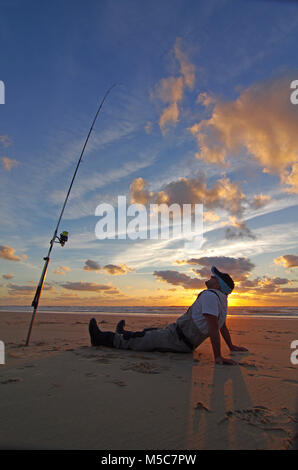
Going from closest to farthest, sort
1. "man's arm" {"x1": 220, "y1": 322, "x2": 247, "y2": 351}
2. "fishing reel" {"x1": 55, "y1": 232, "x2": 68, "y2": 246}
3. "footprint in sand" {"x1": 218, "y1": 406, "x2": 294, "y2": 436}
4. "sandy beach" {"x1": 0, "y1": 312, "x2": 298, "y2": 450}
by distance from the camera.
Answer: "sandy beach" {"x1": 0, "y1": 312, "x2": 298, "y2": 450}, "footprint in sand" {"x1": 218, "y1": 406, "x2": 294, "y2": 436}, "man's arm" {"x1": 220, "y1": 322, "x2": 247, "y2": 351}, "fishing reel" {"x1": 55, "y1": 232, "x2": 68, "y2": 246}

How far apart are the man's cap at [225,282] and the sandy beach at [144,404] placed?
3.47 feet

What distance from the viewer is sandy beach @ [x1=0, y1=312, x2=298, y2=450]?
1.73 metres

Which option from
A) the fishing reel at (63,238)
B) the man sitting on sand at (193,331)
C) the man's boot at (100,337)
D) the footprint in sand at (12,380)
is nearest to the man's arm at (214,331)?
the man sitting on sand at (193,331)

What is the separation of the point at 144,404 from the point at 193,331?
1922mm

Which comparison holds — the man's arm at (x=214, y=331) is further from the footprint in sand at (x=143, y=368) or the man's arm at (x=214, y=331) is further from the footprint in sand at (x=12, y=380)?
the footprint in sand at (x=12, y=380)

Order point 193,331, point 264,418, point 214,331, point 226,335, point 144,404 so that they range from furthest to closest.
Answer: point 226,335, point 193,331, point 214,331, point 144,404, point 264,418

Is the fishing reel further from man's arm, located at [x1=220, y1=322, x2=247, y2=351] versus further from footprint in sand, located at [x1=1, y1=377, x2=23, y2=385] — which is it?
man's arm, located at [x1=220, y1=322, x2=247, y2=351]

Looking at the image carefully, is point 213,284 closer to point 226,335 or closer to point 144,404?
point 226,335

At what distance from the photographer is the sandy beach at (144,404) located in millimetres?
1732

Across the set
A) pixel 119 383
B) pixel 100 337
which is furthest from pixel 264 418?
pixel 100 337

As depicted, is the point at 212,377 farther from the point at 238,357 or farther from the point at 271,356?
the point at 271,356

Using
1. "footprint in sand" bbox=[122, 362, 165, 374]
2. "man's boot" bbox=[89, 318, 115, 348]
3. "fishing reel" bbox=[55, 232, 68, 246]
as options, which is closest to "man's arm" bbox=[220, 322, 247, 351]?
"footprint in sand" bbox=[122, 362, 165, 374]

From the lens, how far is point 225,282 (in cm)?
409
